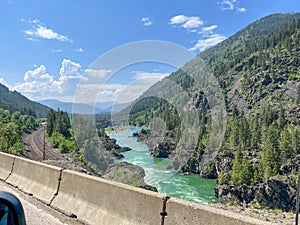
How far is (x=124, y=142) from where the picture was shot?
29.8 m

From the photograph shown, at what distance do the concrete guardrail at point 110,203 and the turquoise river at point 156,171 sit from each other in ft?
49.9

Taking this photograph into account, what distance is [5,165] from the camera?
10836 mm

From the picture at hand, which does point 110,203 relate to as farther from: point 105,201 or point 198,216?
point 198,216

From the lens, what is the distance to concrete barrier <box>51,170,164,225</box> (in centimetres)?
484

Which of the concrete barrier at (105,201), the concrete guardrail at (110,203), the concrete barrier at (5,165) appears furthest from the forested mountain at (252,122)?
the concrete barrier at (105,201)

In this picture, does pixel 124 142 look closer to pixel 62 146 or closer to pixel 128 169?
pixel 128 169

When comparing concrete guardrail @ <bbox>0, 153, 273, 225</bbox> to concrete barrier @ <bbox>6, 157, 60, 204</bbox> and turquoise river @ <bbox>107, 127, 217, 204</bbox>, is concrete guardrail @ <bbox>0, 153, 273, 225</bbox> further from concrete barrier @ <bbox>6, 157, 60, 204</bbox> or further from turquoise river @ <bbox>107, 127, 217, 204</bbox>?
turquoise river @ <bbox>107, 127, 217, 204</bbox>

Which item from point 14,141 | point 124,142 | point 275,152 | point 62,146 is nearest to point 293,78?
point 275,152

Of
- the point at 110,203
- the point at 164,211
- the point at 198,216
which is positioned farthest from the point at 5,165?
the point at 198,216

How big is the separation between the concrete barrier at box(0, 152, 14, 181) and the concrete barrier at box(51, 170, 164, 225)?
4.02 meters

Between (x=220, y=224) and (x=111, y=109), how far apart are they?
569 inches

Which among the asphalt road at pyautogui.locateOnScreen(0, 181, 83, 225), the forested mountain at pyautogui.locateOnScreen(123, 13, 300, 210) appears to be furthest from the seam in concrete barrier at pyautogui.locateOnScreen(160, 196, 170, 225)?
the forested mountain at pyautogui.locateOnScreen(123, 13, 300, 210)

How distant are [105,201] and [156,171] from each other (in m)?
28.8

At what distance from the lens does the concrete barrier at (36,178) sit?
295 inches
